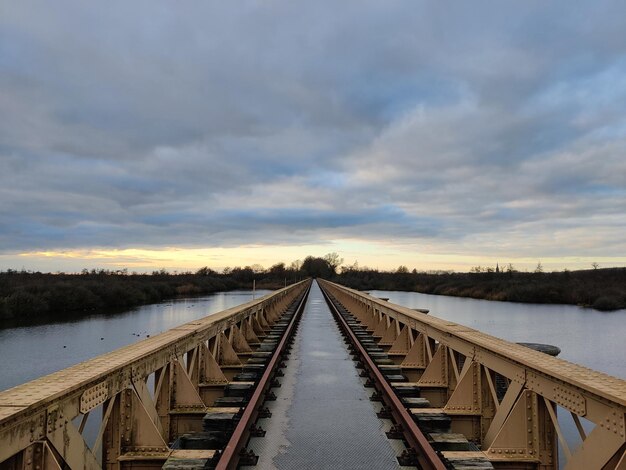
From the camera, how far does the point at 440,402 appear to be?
22.9ft

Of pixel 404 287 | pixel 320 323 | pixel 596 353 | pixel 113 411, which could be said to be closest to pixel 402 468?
pixel 113 411

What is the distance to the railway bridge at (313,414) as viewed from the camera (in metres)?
3.13

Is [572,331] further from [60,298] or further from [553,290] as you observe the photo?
[60,298]

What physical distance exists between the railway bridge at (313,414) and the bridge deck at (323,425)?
2 centimetres

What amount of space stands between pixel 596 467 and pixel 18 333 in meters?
30.4

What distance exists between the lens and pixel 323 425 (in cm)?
553

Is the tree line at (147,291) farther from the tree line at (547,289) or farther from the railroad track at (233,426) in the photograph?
the railroad track at (233,426)

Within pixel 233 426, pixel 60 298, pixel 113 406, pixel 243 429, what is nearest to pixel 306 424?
pixel 233 426

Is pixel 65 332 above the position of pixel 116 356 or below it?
below

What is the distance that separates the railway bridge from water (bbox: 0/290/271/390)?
1338 cm

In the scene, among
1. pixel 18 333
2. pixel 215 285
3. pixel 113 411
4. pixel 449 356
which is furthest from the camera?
pixel 215 285

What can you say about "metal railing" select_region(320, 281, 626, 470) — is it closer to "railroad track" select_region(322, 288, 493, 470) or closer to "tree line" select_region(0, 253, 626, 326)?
"railroad track" select_region(322, 288, 493, 470)

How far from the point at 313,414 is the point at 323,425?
0.48m

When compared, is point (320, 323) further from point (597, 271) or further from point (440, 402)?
point (597, 271)
